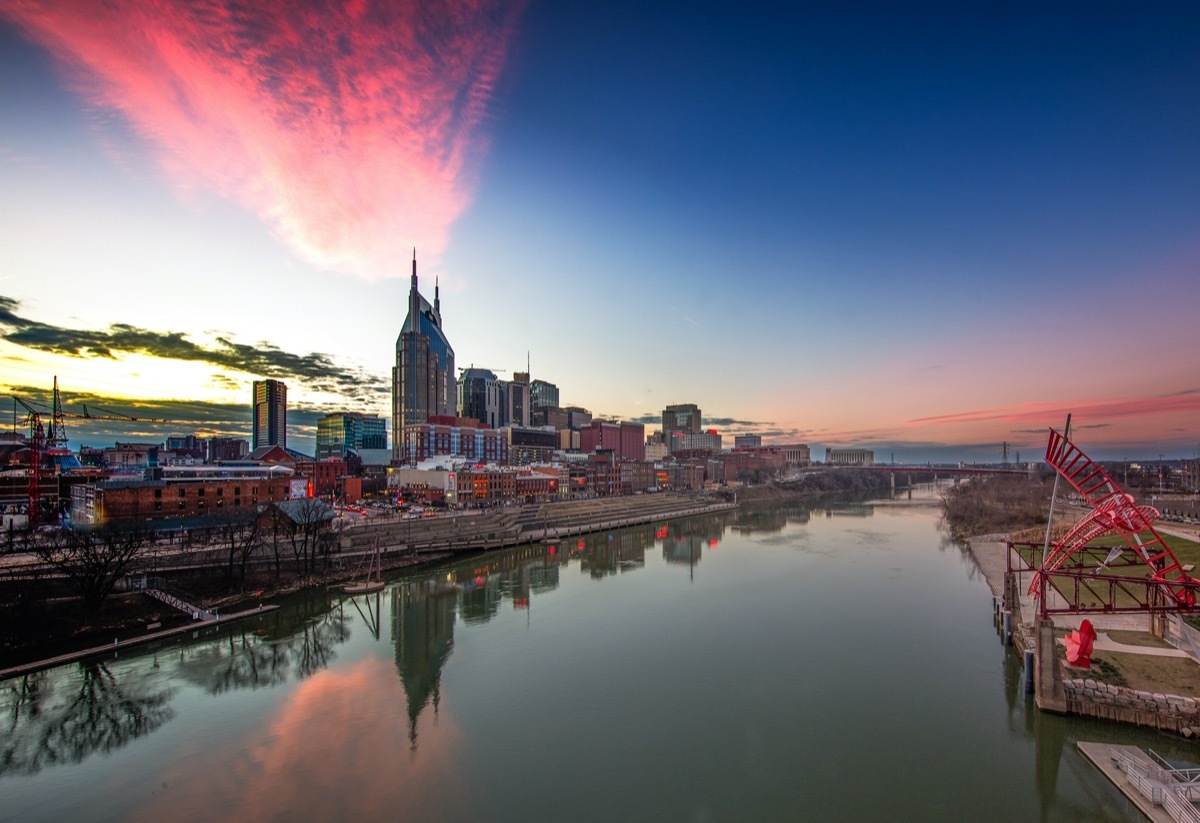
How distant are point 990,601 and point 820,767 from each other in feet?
62.2

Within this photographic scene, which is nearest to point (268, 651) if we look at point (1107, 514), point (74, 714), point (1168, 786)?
point (74, 714)

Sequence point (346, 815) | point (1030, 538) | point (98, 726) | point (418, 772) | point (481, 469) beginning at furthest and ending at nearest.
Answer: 1. point (481, 469)
2. point (1030, 538)
3. point (98, 726)
4. point (418, 772)
5. point (346, 815)

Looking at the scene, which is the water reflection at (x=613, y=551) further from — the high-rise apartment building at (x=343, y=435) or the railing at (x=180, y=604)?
the high-rise apartment building at (x=343, y=435)

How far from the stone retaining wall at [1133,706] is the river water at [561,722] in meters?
0.37

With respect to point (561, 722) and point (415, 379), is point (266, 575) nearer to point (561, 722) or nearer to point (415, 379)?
point (561, 722)

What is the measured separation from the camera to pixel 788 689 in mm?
16297

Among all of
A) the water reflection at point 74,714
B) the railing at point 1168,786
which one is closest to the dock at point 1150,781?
the railing at point 1168,786

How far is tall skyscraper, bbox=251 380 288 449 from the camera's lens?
153 meters

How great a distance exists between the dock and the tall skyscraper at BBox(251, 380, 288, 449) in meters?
170

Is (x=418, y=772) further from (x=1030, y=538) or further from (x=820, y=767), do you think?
(x=1030, y=538)

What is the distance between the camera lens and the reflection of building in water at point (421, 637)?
16298mm

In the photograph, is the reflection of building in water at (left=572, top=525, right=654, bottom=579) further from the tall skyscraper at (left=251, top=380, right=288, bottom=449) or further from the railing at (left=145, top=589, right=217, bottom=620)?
the tall skyscraper at (left=251, top=380, right=288, bottom=449)

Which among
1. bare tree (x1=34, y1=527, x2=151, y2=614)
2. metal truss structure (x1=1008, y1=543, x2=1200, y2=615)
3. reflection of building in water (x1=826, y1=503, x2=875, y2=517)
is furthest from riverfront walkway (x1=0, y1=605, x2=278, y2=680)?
reflection of building in water (x1=826, y1=503, x2=875, y2=517)

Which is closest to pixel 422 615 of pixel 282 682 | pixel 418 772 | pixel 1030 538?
pixel 282 682
